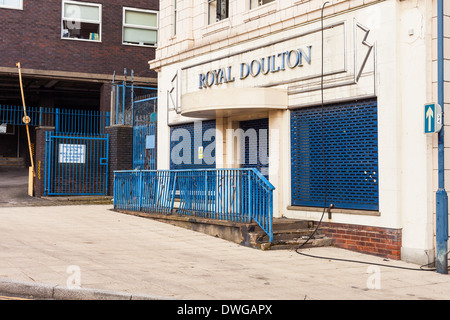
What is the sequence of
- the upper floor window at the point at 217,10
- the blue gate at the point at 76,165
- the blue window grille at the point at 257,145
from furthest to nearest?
1. the blue gate at the point at 76,165
2. the upper floor window at the point at 217,10
3. the blue window grille at the point at 257,145

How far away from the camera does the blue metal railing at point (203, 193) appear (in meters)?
10.9

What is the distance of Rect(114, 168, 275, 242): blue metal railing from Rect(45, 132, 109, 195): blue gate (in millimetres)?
5366

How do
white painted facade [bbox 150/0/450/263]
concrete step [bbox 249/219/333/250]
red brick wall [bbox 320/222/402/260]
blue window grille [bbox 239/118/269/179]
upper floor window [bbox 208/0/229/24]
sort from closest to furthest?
white painted facade [bbox 150/0/450/263] < red brick wall [bbox 320/222/402/260] < concrete step [bbox 249/219/333/250] < blue window grille [bbox 239/118/269/179] < upper floor window [bbox 208/0/229/24]

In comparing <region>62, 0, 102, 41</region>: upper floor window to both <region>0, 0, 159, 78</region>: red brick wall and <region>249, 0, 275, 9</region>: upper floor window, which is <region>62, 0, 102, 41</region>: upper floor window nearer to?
<region>0, 0, 159, 78</region>: red brick wall

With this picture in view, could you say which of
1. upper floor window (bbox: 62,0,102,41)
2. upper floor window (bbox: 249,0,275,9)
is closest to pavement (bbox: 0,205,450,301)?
upper floor window (bbox: 249,0,275,9)

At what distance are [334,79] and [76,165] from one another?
12.1 m

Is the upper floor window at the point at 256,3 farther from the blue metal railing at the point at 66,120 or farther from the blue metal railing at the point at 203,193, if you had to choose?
the blue metal railing at the point at 66,120

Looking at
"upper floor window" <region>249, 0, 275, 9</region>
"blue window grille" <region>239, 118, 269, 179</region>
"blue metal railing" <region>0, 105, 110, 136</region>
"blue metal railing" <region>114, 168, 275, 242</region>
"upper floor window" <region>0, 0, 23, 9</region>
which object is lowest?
"blue metal railing" <region>114, 168, 275, 242</region>

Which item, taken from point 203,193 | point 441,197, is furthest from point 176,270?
point 441,197

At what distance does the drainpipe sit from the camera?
9.09 m

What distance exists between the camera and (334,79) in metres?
11.4

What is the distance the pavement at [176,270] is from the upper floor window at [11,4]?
1243 centimetres

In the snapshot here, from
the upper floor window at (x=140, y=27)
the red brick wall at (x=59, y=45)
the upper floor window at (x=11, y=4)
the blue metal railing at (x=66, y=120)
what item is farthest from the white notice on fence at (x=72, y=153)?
the upper floor window at (x=11, y=4)
